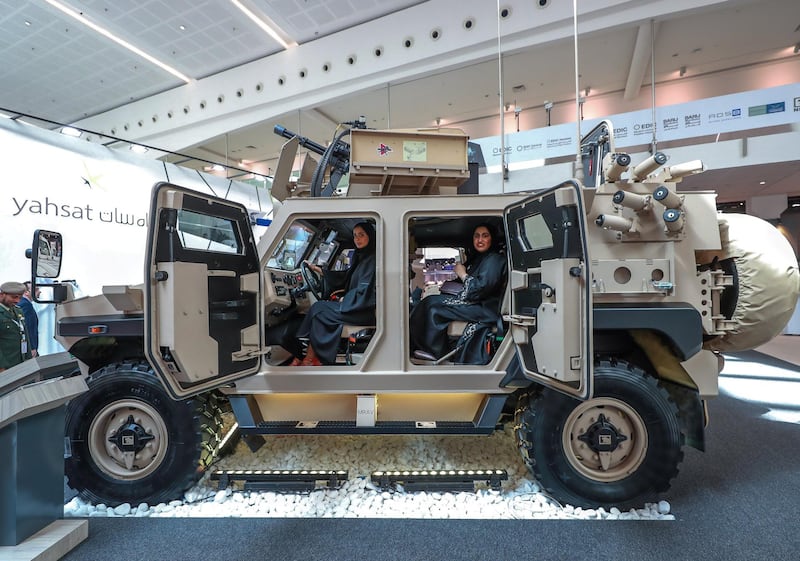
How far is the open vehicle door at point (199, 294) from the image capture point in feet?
6.09

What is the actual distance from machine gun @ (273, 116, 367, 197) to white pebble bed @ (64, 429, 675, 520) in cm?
207

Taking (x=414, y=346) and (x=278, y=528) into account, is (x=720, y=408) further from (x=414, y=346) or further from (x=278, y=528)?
(x=278, y=528)

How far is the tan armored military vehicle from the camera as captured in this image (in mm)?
2082

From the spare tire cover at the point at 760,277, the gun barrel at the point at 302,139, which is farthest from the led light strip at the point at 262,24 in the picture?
the spare tire cover at the point at 760,277

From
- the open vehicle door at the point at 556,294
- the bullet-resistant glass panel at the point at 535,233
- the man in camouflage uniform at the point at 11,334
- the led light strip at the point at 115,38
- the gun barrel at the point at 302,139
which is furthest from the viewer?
the led light strip at the point at 115,38

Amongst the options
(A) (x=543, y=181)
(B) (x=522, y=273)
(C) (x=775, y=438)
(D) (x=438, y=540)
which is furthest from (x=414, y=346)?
(A) (x=543, y=181)

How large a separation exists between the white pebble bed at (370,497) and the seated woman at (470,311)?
808 millimetres

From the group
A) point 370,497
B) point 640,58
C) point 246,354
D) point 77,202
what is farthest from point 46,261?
point 640,58

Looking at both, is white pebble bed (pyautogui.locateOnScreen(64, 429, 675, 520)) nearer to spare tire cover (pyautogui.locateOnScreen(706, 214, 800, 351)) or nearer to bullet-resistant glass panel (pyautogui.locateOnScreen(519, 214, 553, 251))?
spare tire cover (pyautogui.locateOnScreen(706, 214, 800, 351))

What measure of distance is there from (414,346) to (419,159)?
1374mm

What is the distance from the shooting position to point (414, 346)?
109 inches

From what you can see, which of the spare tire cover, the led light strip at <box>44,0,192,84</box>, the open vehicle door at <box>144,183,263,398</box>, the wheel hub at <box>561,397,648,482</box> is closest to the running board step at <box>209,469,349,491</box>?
the open vehicle door at <box>144,183,263,398</box>

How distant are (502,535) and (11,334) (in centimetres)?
488

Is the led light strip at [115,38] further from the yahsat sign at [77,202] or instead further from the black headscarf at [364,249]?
the black headscarf at [364,249]
